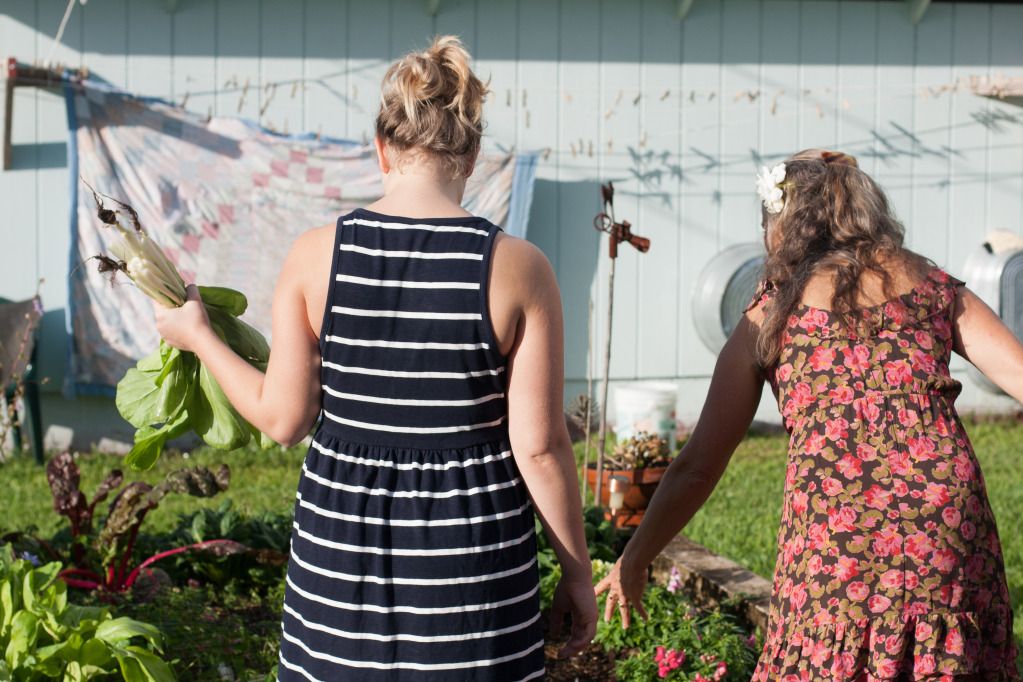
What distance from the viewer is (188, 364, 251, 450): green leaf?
2.63 m

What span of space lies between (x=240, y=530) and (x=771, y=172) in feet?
8.46

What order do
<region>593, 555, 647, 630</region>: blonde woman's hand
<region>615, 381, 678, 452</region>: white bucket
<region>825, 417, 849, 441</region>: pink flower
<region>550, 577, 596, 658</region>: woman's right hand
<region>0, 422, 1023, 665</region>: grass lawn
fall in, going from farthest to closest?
<region>615, 381, 678, 452</region>: white bucket → <region>0, 422, 1023, 665</region>: grass lawn → <region>593, 555, 647, 630</region>: blonde woman's hand → <region>825, 417, 849, 441</region>: pink flower → <region>550, 577, 596, 658</region>: woman's right hand

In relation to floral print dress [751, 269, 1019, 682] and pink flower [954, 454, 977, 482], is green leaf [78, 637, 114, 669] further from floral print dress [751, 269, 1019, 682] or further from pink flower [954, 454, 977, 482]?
pink flower [954, 454, 977, 482]

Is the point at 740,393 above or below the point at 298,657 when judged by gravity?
above

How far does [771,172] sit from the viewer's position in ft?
7.97

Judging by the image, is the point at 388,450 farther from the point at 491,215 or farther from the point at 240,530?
the point at 491,215

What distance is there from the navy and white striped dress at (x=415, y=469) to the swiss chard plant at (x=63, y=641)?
1037 mm

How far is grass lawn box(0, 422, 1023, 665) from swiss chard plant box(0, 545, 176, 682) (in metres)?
1.55

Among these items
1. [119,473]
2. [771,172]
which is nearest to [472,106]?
[771,172]

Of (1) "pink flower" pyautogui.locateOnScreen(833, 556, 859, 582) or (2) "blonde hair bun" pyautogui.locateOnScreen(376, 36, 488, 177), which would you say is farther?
(1) "pink flower" pyautogui.locateOnScreen(833, 556, 859, 582)

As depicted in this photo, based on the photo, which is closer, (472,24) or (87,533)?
(87,533)

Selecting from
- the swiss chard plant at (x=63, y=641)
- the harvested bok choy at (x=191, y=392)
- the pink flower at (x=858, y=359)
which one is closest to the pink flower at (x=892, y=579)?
the pink flower at (x=858, y=359)

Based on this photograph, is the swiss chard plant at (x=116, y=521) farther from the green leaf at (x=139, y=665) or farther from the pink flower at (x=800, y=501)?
the pink flower at (x=800, y=501)

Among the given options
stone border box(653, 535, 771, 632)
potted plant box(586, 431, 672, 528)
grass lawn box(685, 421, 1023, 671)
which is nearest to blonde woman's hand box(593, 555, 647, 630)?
stone border box(653, 535, 771, 632)
